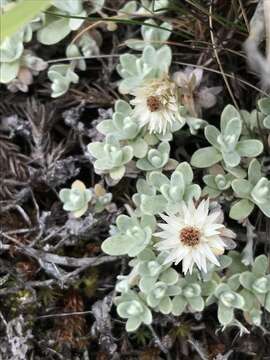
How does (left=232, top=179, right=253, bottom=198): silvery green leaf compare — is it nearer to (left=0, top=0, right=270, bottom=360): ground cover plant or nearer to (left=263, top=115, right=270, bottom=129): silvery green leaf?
(left=0, top=0, right=270, bottom=360): ground cover plant

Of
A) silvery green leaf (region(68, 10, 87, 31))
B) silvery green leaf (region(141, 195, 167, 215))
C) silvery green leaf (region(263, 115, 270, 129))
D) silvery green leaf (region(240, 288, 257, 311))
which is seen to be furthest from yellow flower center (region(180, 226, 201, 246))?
silvery green leaf (region(68, 10, 87, 31))

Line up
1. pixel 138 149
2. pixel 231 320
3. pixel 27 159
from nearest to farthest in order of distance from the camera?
1. pixel 231 320
2. pixel 138 149
3. pixel 27 159

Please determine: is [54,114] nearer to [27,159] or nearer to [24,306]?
[27,159]

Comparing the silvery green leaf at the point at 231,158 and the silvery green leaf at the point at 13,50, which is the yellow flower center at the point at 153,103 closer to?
the silvery green leaf at the point at 231,158

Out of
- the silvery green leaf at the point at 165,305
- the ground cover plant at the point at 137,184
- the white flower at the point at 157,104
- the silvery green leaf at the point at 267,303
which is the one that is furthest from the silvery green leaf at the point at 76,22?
the silvery green leaf at the point at 267,303

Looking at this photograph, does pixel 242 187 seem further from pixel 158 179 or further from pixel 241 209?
pixel 158 179

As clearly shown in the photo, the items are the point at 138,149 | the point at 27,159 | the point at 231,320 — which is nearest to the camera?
the point at 231,320

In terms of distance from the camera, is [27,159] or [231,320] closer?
[231,320]

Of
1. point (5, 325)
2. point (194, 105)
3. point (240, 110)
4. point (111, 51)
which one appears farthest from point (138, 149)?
point (5, 325)
